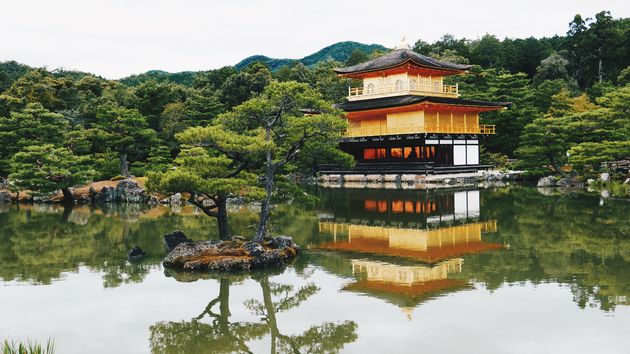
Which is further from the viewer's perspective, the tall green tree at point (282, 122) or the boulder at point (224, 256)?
the tall green tree at point (282, 122)

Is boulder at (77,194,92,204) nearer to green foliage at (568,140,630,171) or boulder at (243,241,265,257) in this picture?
boulder at (243,241,265,257)

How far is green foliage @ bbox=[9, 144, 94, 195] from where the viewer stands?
91.0 feet

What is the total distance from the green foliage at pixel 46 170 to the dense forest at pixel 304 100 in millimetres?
57

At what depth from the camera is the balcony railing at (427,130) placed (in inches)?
1421

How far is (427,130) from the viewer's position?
35.8 meters

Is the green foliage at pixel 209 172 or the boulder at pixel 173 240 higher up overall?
the green foliage at pixel 209 172

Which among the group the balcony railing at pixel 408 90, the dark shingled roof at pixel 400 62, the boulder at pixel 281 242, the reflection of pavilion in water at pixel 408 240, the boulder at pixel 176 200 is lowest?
the reflection of pavilion in water at pixel 408 240

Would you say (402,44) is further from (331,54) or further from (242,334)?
(331,54)

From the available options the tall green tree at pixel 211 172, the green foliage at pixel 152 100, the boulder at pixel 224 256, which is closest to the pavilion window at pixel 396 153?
the green foliage at pixel 152 100

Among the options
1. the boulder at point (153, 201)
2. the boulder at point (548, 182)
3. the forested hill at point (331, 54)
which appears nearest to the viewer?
the boulder at point (153, 201)

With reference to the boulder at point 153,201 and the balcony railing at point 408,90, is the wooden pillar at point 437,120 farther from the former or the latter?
the boulder at point 153,201

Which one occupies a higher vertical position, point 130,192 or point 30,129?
point 30,129

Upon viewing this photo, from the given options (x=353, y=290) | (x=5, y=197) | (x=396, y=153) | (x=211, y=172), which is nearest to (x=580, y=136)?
(x=396, y=153)

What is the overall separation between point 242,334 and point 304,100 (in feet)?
21.9
